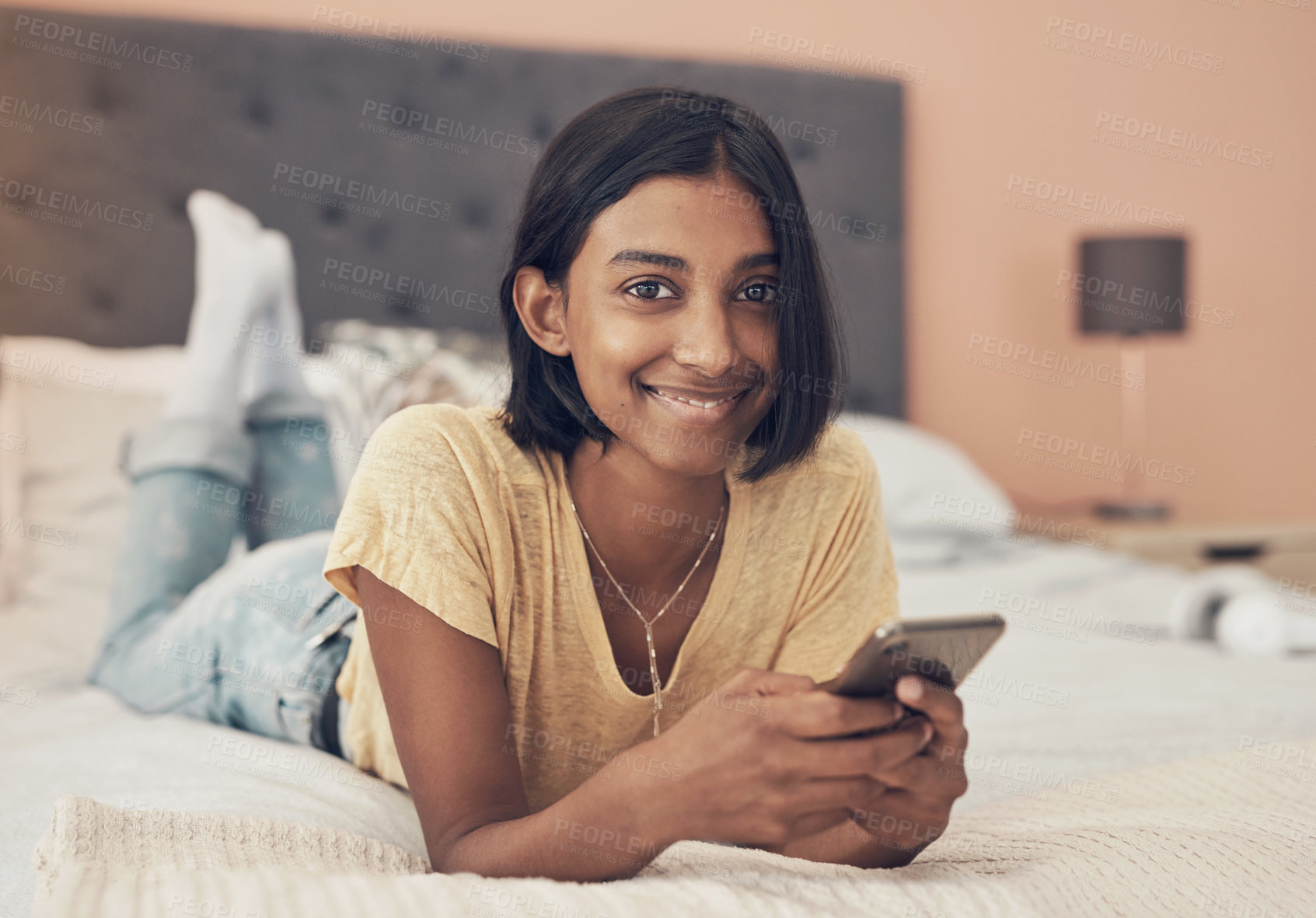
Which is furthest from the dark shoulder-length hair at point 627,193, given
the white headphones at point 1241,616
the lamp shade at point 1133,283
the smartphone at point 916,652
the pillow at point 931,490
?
the lamp shade at point 1133,283

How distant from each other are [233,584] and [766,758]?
887 mm

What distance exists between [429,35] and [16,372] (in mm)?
1102

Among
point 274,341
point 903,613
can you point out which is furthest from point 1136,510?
point 274,341

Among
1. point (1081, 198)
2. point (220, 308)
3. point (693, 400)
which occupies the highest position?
point (1081, 198)

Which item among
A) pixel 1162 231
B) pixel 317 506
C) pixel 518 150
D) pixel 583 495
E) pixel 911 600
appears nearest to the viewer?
→ pixel 583 495

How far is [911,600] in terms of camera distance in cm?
182

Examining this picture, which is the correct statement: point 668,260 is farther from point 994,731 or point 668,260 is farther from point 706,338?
point 994,731

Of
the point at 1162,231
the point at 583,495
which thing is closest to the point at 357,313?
the point at 583,495

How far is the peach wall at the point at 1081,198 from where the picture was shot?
2.81 metres

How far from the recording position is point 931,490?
7.68 ft

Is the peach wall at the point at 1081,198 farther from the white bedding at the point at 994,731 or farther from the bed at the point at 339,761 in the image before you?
the white bedding at the point at 994,731

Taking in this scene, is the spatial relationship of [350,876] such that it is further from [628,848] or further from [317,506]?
[317,506]

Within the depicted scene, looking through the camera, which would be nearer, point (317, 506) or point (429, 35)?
point (317, 506)

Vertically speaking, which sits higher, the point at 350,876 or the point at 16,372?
the point at 16,372
